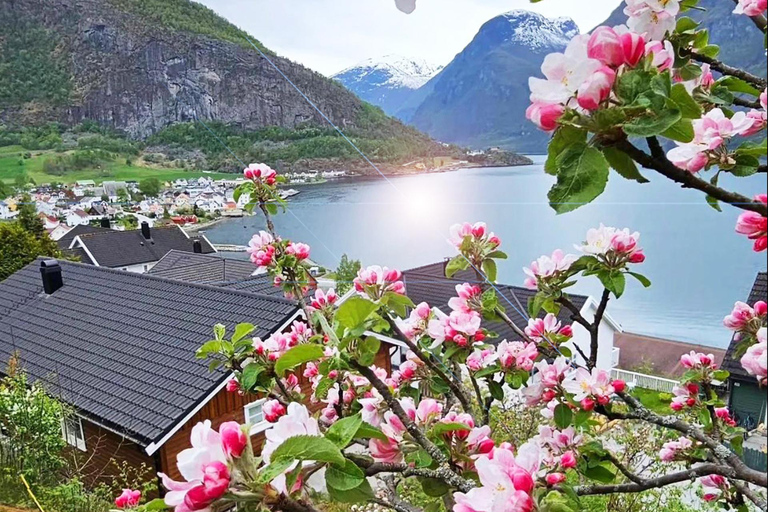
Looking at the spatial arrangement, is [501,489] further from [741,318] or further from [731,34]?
[731,34]

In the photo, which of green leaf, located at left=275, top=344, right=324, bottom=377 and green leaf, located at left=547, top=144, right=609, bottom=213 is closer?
green leaf, located at left=547, top=144, right=609, bottom=213

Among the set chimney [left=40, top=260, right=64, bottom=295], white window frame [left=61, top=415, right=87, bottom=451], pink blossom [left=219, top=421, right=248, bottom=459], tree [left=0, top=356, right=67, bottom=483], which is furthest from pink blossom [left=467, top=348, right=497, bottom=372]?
chimney [left=40, top=260, right=64, bottom=295]

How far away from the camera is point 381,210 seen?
1.14 meters

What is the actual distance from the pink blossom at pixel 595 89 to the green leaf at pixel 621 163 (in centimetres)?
2

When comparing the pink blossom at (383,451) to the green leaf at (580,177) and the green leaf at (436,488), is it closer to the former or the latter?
the green leaf at (436,488)

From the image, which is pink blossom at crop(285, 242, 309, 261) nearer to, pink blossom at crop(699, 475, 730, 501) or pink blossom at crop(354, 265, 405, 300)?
pink blossom at crop(354, 265, 405, 300)

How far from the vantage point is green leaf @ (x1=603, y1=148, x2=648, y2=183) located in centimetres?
20

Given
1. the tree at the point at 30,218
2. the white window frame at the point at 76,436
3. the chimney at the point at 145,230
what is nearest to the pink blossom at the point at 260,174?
the white window frame at the point at 76,436

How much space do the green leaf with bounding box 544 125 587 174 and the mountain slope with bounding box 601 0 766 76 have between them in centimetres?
28

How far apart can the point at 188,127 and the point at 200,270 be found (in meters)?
0.94

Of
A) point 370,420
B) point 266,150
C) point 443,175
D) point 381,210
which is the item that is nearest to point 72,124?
point 266,150

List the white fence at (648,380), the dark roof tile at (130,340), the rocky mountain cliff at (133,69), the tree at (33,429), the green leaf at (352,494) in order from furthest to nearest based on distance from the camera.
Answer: the rocky mountain cliff at (133,69) → the dark roof tile at (130,340) → the tree at (33,429) → the white fence at (648,380) → the green leaf at (352,494)

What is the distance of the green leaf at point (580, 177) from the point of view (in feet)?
0.61

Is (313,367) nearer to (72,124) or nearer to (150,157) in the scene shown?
(150,157)
